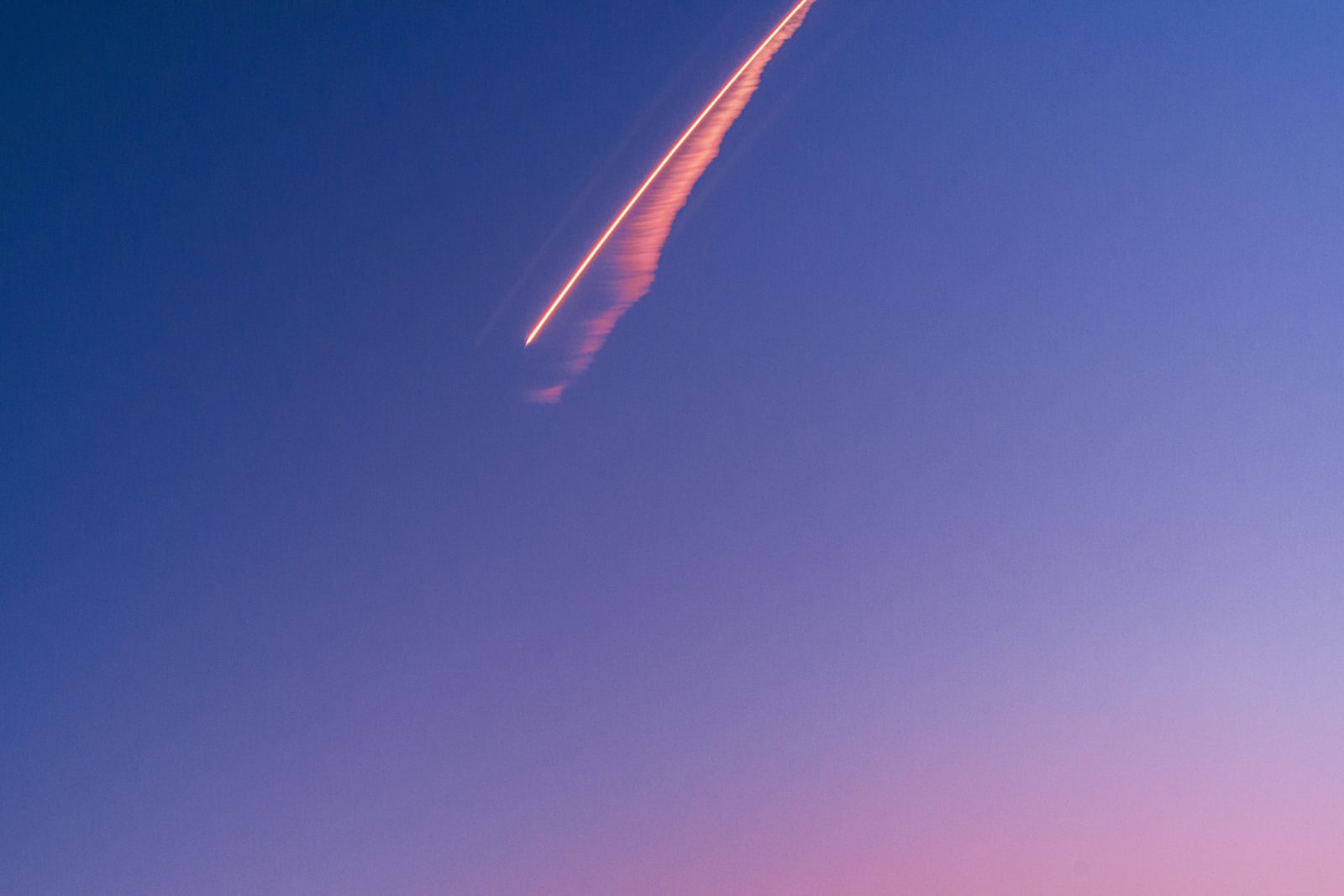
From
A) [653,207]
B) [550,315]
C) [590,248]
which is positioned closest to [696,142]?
[653,207]

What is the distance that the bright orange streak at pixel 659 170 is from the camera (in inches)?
258

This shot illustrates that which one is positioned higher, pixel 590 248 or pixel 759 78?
pixel 759 78

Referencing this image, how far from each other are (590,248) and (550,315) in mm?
514

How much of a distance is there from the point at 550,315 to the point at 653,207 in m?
0.99

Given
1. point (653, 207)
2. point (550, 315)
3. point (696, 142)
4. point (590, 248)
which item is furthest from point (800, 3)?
point (550, 315)

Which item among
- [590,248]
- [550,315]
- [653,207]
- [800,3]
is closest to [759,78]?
[800,3]

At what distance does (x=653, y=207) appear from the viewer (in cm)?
665

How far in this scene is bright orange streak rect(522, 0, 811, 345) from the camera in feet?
21.5

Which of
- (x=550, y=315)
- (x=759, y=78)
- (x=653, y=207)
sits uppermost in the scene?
(x=759, y=78)

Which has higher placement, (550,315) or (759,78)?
(759,78)

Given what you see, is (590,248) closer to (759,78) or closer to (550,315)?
(550,315)

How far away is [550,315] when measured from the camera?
667 centimetres

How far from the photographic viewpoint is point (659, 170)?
21.7 ft

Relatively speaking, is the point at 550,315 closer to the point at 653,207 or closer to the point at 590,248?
the point at 590,248
